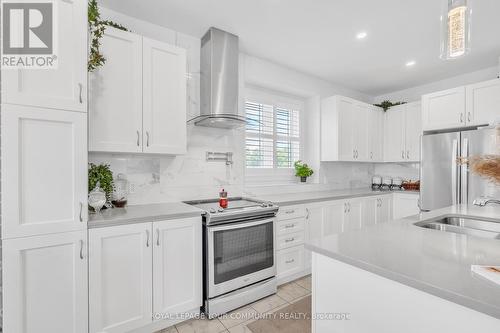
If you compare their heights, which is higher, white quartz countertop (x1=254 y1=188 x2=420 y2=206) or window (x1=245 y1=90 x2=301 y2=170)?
window (x1=245 y1=90 x2=301 y2=170)

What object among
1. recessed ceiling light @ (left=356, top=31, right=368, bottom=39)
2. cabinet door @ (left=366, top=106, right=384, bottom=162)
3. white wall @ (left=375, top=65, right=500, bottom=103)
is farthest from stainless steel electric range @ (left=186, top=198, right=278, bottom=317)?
white wall @ (left=375, top=65, right=500, bottom=103)

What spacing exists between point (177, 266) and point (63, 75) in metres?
1.53

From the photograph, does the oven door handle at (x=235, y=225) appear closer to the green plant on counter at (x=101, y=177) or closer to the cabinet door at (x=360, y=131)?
the green plant on counter at (x=101, y=177)

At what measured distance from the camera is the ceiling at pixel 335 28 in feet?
6.80

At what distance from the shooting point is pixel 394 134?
4.10 meters

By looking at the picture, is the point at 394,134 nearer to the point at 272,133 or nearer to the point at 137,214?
the point at 272,133

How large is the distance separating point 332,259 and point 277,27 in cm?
225

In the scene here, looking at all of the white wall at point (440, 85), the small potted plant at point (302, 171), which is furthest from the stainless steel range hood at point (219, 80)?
the white wall at point (440, 85)

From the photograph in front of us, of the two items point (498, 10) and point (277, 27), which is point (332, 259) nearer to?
point (277, 27)

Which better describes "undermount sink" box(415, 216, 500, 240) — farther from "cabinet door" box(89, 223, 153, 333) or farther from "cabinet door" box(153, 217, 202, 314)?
"cabinet door" box(89, 223, 153, 333)

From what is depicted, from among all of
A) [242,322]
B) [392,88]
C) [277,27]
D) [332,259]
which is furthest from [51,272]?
[392,88]

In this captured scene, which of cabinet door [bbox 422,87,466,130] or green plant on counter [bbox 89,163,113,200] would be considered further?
cabinet door [bbox 422,87,466,130]

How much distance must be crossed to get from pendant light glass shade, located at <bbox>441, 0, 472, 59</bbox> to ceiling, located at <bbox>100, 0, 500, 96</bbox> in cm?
51

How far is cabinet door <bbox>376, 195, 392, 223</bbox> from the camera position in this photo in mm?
3655
